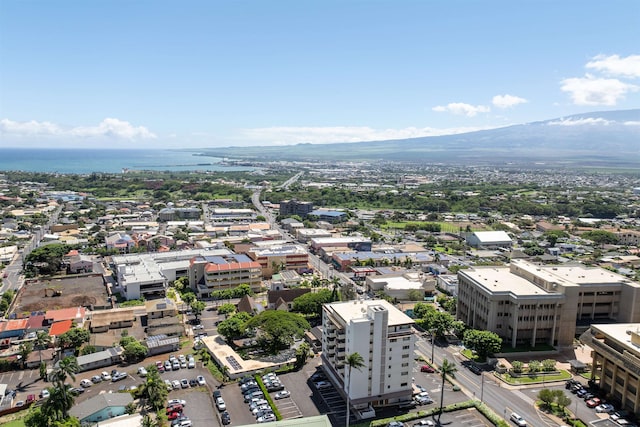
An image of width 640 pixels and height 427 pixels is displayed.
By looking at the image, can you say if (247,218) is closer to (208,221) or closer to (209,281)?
(208,221)

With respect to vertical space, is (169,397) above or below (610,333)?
A: below

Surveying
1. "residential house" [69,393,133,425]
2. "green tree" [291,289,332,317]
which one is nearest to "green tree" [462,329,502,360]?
"green tree" [291,289,332,317]

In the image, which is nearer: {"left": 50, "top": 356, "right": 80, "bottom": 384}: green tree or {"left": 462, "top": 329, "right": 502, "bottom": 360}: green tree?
{"left": 50, "top": 356, "right": 80, "bottom": 384}: green tree

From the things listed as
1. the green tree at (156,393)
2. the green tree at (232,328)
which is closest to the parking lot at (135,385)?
the green tree at (156,393)

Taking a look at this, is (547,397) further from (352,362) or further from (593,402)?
(352,362)

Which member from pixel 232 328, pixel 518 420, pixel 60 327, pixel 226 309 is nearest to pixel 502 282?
pixel 518 420

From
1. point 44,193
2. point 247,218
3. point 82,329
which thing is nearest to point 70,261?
point 82,329

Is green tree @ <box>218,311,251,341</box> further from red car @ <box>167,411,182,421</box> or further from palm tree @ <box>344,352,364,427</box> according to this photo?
palm tree @ <box>344,352,364,427</box>

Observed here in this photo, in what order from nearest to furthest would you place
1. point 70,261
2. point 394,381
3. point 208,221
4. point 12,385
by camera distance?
point 394,381 < point 12,385 < point 70,261 < point 208,221
